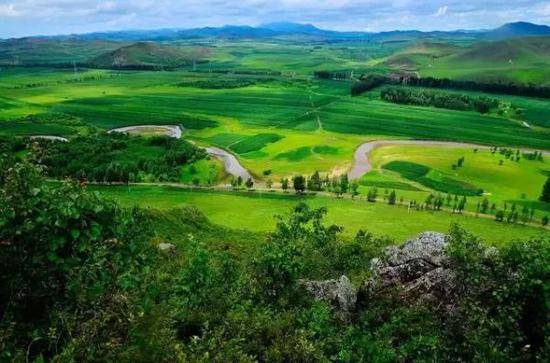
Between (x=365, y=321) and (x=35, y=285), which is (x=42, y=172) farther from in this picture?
(x=365, y=321)

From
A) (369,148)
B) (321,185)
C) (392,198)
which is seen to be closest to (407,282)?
(392,198)

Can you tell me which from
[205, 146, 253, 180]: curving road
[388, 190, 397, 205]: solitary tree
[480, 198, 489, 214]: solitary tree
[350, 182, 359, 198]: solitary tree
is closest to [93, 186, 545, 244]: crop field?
[388, 190, 397, 205]: solitary tree

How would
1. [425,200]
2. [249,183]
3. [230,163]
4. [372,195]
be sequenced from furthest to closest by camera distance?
1. [230,163]
2. [249,183]
3. [372,195]
4. [425,200]

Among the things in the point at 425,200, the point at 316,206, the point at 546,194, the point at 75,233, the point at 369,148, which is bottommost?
the point at 316,206

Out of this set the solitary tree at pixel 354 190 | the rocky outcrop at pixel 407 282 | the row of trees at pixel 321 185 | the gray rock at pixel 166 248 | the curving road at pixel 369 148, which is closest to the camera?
the rocky outcrop at pixel 407 282

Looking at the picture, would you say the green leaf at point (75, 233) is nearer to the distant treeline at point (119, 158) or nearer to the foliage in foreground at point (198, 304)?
the foliage in foreground at point (198, 304)

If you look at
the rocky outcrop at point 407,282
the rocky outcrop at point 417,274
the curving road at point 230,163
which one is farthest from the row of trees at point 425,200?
the rocky outcrop at point 407,282

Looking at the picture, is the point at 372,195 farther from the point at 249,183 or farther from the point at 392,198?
the point at 249,183

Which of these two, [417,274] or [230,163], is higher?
[417,274]
